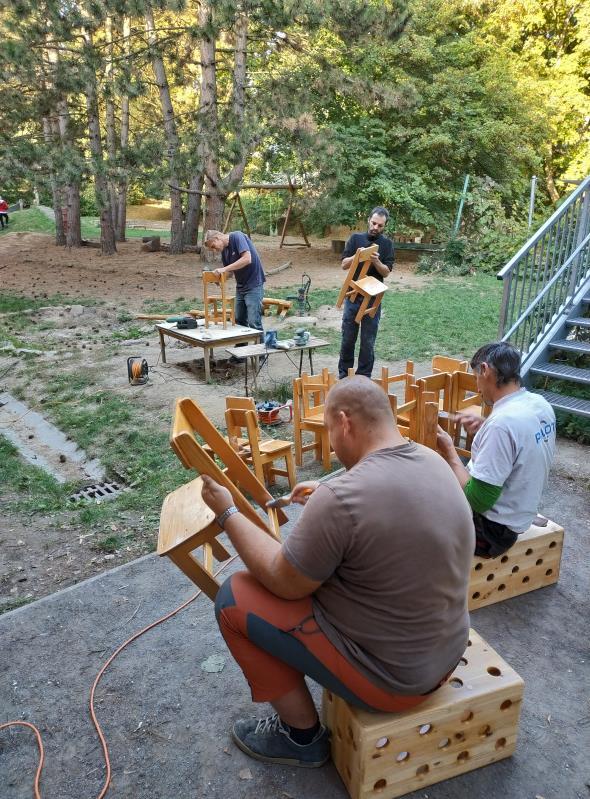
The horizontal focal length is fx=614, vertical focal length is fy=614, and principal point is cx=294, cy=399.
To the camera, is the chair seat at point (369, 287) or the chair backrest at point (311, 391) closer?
the chair backrest at point (311, 391)

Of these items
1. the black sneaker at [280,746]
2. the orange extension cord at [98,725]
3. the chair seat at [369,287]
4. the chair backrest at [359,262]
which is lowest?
the orange extension cord at [98,725]

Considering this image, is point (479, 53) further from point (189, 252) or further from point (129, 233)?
point (129, 233)

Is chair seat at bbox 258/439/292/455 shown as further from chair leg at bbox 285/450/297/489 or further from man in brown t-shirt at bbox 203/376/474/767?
man in brown t-shirt at bbox 203/376/474/767

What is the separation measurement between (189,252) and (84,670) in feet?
60.2

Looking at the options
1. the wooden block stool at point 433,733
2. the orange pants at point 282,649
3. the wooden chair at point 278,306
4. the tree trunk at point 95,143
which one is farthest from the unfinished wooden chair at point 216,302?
the tree trunk at point 95,143

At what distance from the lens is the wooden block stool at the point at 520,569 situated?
3.15 m

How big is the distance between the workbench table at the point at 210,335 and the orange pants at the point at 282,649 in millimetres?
5404

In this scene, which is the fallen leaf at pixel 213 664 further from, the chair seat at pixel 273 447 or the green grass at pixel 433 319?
the green grass at pixel 433 319

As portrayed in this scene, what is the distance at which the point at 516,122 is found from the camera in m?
19.0

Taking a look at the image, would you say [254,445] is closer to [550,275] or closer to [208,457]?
[208,457]

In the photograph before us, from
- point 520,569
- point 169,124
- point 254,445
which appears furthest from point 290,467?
point 169,124

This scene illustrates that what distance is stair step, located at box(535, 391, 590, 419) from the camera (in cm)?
559

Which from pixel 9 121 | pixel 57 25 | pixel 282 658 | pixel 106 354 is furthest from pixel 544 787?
pixel 9 121

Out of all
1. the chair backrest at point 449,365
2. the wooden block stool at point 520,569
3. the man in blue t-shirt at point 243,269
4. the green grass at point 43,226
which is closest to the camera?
the wooden block stool at point 520,569
